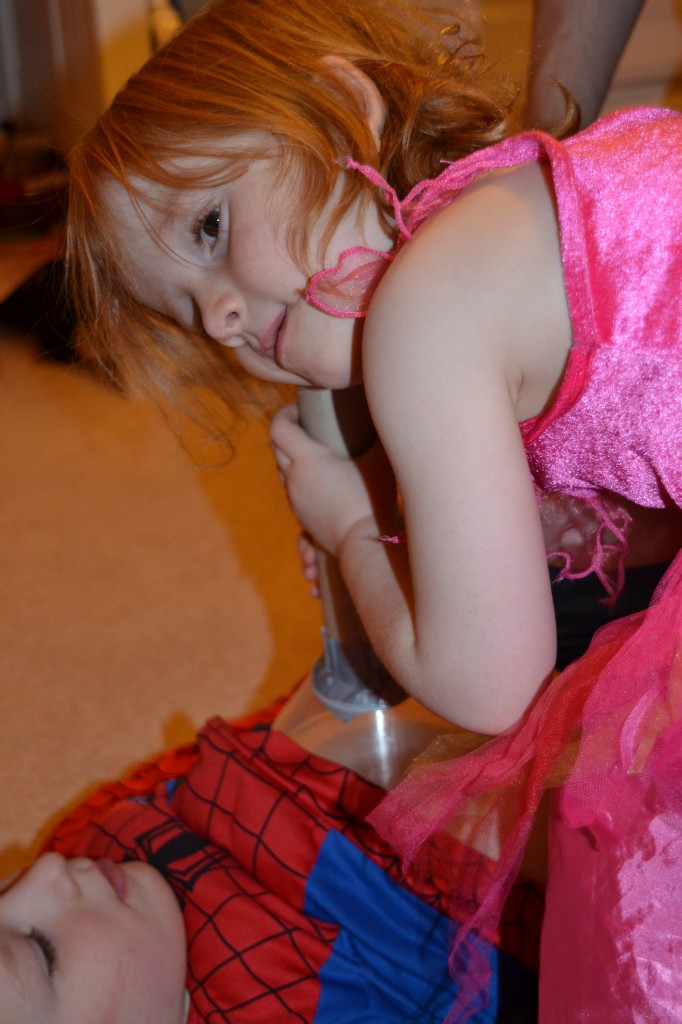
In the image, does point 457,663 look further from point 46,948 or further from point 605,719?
point 46,948

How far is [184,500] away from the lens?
5.47ft

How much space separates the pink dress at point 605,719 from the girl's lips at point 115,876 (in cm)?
24

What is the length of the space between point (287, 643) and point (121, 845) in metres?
0.47

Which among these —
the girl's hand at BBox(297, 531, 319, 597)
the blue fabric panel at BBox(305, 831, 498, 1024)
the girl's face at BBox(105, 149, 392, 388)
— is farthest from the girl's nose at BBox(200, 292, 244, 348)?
the blue fabric panel at BBox(305, 831, 498, 1024)

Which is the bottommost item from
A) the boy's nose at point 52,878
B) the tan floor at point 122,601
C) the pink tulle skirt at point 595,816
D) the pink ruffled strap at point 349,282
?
the tan floor at point 122,601

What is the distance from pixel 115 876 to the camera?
2.63 feet

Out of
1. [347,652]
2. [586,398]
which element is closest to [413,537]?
[586,398]

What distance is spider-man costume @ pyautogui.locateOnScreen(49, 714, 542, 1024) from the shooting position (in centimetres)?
77

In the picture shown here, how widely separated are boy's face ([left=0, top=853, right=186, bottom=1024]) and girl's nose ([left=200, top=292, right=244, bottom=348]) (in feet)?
1.27

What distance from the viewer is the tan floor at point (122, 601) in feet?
3.86

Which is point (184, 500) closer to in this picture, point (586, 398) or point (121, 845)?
point (121, 845)

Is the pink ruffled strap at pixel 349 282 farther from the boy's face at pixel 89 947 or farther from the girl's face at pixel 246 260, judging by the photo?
the boy's face at pixel 89 947

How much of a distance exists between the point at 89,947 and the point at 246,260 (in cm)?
46

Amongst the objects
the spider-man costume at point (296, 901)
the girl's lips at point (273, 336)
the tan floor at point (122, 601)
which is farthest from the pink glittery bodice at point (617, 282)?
the tan floor at point (122, 601)
